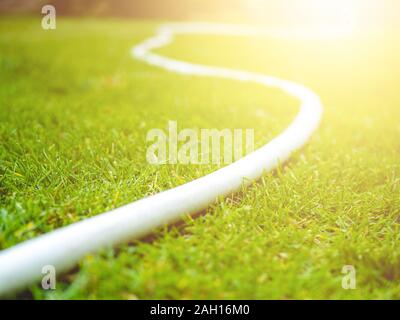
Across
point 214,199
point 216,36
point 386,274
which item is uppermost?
point 216,36

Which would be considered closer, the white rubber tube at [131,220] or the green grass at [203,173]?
the white rubber tube at [131,220]

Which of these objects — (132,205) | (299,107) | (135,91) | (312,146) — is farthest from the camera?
(135,91)

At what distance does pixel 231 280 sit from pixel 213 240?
31cm

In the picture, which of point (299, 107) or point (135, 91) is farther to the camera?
point (135, 91)

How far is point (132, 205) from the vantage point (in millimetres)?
1952

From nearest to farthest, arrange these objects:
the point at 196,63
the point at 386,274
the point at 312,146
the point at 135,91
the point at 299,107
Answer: the point at 386,274 < the point at 312,146 < the point at 299,107 < the point at 135,91 < the point at 196,63

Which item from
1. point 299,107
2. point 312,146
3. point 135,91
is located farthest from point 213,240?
point 135,91

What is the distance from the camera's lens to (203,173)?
258 cm

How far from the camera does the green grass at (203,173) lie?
170cm

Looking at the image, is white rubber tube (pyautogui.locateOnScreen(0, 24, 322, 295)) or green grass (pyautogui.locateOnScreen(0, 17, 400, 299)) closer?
white rubber tube (pyautogui.locateOnScreen(0, 24, 322, 295))

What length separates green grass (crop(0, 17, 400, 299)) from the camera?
1701 mm

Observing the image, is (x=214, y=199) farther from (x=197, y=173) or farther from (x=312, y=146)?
(x=312, y=146)

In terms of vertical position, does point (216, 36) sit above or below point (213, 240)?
above

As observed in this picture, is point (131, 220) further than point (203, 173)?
No
